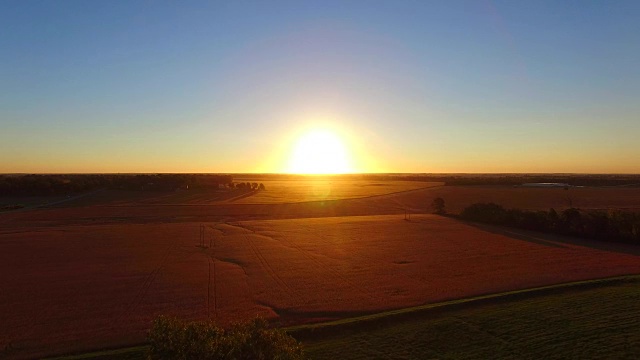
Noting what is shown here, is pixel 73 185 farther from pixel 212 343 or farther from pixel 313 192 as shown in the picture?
pixel 212 343

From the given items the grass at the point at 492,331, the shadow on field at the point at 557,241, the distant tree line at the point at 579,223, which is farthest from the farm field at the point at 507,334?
the distant tree line at the point at 579,223

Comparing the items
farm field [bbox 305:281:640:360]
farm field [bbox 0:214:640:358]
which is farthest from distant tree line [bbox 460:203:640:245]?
farm field [bbox 305:281:640:360]

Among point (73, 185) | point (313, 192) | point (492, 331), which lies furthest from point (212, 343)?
point (313, 192)

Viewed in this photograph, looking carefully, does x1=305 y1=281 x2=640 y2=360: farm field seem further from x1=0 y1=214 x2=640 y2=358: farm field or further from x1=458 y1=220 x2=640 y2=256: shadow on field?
x1=458 y1=220 x2=640 y2=256: shadow on field

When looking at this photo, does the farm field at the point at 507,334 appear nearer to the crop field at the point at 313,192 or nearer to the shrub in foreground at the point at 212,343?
the shrub in foreground at the point at 212,343

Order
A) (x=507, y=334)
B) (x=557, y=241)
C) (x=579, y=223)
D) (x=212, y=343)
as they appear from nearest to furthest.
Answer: (x=212, y=343)
(x=507, y=334)
(x=557, y=241)
(x=579, y=223)

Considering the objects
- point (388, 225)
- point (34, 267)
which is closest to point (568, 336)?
point (34, 267)
